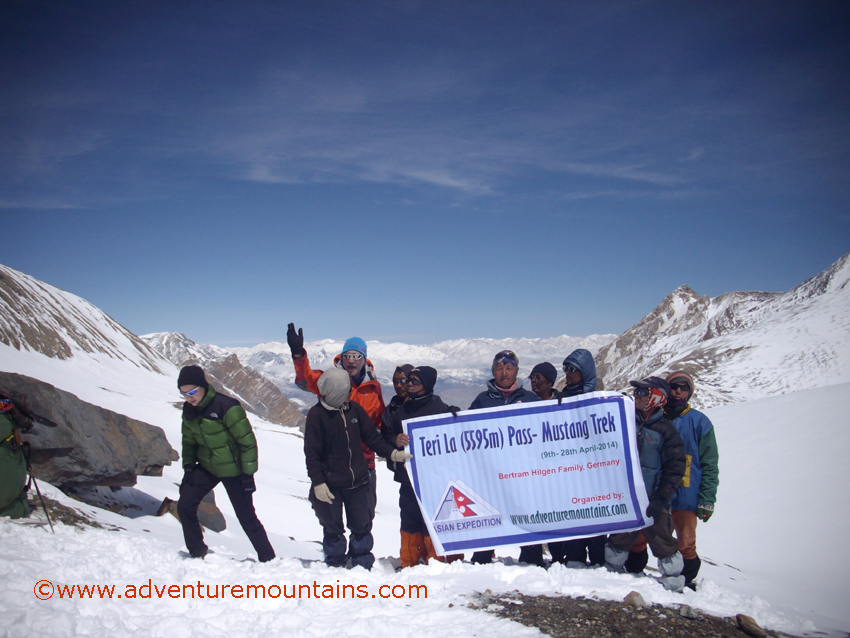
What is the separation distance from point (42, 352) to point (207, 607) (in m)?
50.7

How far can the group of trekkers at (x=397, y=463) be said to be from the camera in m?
6.46

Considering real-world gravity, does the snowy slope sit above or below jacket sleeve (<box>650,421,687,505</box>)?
below

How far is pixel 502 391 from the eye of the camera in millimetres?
7434

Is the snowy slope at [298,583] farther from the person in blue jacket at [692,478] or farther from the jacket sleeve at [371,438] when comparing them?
the jacket sleeve at [371,438]

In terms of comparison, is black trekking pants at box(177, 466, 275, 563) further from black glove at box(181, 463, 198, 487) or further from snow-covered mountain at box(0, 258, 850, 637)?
snow-covered mountain at box(0, 258, 850, 637)

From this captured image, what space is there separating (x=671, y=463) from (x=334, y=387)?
14.3 feet

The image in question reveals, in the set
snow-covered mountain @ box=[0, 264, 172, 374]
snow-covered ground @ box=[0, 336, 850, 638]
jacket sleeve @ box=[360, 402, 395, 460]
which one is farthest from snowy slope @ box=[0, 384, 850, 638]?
snow-covered mountain @ box=[0, 264, 172, 374]

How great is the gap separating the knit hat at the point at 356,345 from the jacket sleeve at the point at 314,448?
4.67 feet

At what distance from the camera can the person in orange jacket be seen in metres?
7.77

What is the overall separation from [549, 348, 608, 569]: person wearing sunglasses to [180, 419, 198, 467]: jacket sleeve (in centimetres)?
514

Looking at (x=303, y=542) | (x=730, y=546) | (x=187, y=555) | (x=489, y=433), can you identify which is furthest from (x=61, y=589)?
(x=730, y=546)

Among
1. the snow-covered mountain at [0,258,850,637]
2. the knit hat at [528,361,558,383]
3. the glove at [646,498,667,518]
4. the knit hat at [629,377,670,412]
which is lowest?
the snow-covered mountain at [0,258,850,637]

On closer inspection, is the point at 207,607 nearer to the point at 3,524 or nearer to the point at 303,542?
the point at 3,524

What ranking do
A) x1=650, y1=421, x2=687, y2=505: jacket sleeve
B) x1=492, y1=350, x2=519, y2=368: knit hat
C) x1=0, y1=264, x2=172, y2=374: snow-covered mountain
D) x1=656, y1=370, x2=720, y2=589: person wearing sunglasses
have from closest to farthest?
1. x1=650, y1=421, x2=687, y2=505: jacket sleeve
2. x1=656, y1=370, x2=720, y2=589: person wearing sunglasses
3. x1=492, y1=350, x2=519, y2=368: knit hat
4. x1=0, y1=264, x2=172, y2=374: snow-covered mountain
